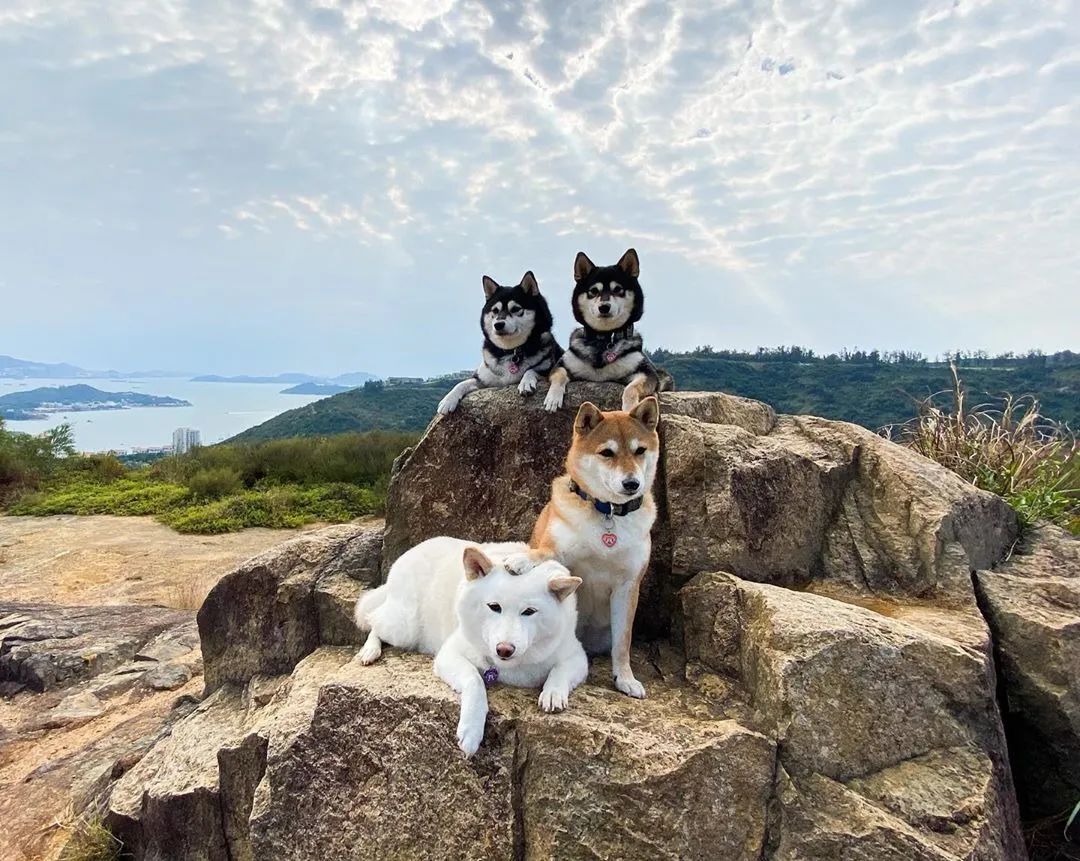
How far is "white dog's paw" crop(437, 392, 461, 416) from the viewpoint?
19.3ft

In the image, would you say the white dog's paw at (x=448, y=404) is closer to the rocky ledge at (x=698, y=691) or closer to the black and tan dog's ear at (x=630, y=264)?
the rocky ledge at (x=698, y=691)

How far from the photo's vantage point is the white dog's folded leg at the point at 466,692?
330 centimetres

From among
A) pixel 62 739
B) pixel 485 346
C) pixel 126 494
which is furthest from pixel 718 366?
pixel 62 739

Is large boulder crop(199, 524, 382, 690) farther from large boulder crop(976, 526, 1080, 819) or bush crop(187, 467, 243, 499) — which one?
bush crop(187, 467, 243, 499)

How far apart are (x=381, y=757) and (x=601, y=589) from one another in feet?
5.10

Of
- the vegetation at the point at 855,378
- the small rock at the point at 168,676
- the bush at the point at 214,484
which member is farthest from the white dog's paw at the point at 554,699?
the vegetation at the point at 855,378

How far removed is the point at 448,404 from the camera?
5.91 m

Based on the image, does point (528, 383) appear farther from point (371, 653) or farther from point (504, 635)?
point (504, 635)

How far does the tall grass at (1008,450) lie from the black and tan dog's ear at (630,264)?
13.1 feet

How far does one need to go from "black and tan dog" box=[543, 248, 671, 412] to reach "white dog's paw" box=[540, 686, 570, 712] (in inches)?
112

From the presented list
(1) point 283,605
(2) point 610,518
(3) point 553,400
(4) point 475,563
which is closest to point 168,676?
(1) point 283,605

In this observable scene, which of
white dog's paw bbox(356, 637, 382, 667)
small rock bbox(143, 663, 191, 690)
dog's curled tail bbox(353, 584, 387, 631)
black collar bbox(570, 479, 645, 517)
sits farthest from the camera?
small rock bbox(143, 663, 191, 690)

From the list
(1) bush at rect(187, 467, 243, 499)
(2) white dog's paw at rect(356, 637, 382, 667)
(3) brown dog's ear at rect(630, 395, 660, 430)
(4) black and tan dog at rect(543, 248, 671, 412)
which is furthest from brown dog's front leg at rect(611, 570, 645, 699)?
(1) bush at rect(187, 467, 243, 499)

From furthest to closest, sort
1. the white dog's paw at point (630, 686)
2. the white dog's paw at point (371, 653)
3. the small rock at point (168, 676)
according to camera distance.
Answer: the small rock at point (168, 676) → the white dog's paw at point (371, 653) → the white dog's paw at point (630, 686)
